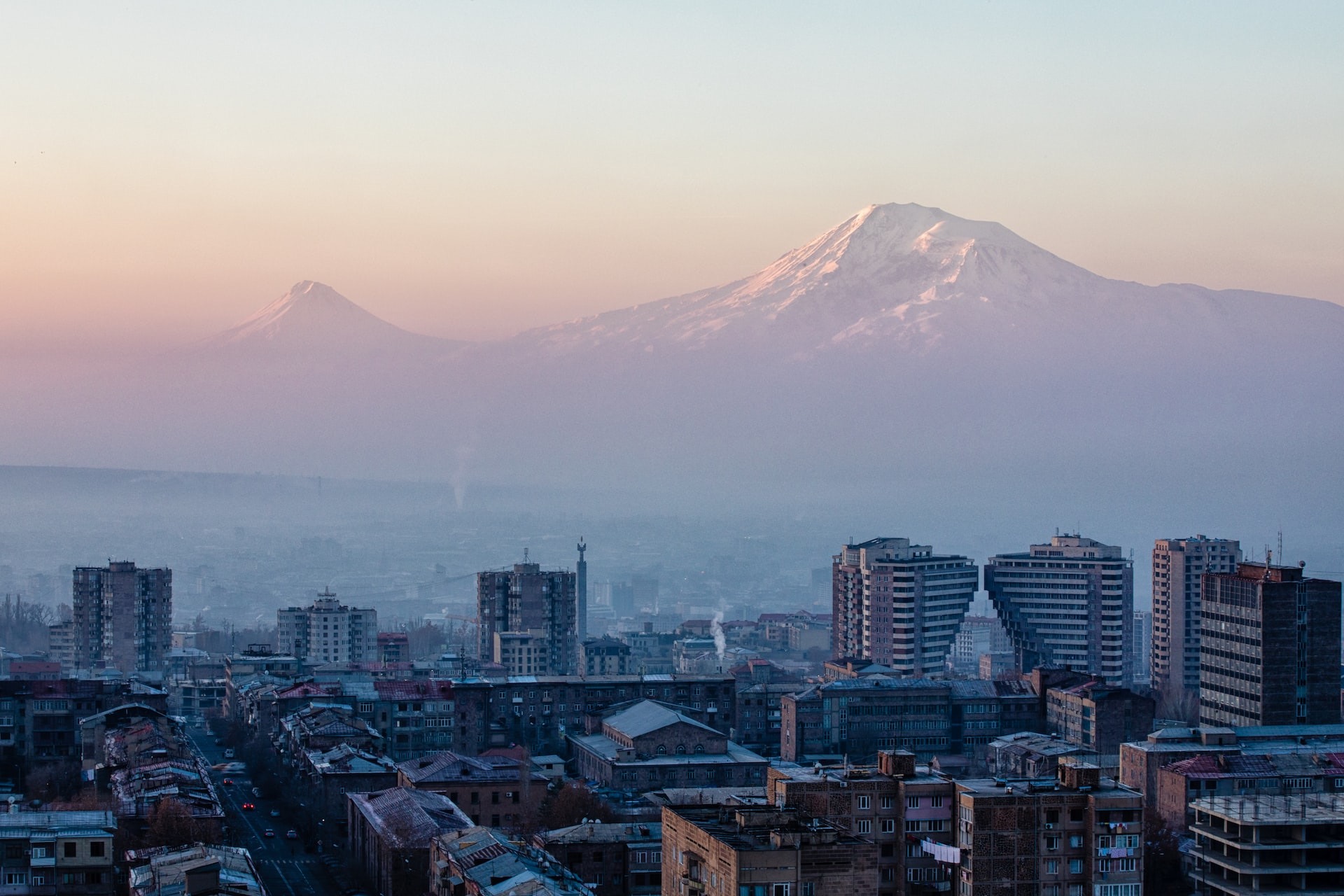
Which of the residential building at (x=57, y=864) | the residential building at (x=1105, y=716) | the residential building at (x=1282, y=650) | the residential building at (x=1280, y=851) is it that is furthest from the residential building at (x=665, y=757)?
the residential building at (x=57, y=864)

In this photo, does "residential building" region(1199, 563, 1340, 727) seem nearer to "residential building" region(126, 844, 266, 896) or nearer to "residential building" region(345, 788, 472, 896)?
"residential building" region(345, 788, 472, 896)

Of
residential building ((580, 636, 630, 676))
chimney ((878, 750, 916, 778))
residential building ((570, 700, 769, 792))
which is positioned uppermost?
chimney ((878, 750, 916, 778))

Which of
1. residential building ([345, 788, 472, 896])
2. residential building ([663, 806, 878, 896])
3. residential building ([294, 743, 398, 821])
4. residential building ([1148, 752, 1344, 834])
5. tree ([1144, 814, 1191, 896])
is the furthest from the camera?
residential building ([294, 743, 398, 821])

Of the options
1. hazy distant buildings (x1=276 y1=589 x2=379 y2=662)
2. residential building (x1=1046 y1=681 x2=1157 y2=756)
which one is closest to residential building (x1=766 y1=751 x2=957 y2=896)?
residential building (x1=1046 y1=681 x2=1157 y2=756)

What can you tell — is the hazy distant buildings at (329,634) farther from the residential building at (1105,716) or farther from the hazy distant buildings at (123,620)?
the residential building at (1105,716)

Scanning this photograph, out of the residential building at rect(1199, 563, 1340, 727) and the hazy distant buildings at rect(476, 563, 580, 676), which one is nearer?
the residential building at rect(1199, 563, 1340, 727)

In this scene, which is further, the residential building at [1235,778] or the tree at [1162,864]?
the residential building at [1235,778]
